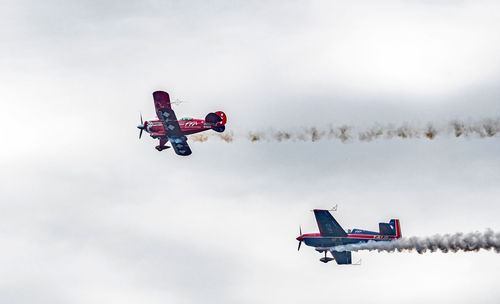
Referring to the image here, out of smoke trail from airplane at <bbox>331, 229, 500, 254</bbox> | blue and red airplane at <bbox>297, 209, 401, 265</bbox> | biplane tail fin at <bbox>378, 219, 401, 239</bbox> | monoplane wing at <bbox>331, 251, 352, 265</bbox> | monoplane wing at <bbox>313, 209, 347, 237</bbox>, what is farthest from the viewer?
monoplane wing at <bbox>331, 251, 352, 265</bbox>

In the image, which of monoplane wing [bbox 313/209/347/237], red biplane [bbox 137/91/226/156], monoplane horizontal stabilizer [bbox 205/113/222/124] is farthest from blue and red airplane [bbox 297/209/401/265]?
monoplane horizontal stabilizer [bbox 205/113/222/124]

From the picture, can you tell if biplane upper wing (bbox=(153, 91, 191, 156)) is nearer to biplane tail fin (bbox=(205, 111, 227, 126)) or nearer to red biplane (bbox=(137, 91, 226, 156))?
red biplane (bbox=(137, 91, 226, 156))

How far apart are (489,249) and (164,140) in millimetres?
31710

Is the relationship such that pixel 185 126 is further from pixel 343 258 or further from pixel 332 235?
pixel 343 258

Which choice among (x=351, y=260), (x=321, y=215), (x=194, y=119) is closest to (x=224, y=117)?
(x=194, y=119)

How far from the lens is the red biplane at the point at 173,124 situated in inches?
3649

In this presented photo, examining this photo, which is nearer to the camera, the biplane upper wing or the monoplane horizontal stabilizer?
the biplane upper wing

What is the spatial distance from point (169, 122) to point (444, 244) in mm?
25140

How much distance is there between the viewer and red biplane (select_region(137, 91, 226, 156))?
304ft

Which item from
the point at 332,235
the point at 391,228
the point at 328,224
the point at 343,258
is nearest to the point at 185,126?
the point at 328,224

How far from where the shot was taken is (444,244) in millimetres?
84875

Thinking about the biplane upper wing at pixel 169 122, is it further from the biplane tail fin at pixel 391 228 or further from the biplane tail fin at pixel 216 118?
the biplane tail fin at pixel 391 228

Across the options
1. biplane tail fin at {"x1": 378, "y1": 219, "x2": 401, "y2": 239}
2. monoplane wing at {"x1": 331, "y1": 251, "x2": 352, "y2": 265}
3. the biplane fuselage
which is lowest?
monoplane wing at {"x1": 331, "y1": 251, "x2": 352, "y2": 265}

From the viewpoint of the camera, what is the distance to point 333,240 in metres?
106
